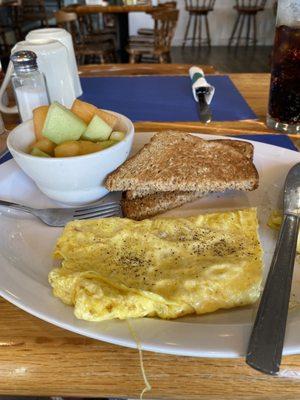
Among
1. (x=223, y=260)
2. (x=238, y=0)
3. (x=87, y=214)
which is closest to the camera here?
(x=223, y=260)

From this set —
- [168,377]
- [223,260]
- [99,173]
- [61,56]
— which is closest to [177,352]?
[168,377]

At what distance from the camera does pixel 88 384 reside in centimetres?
50

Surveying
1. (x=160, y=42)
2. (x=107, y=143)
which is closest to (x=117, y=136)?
(x=107, y=143)

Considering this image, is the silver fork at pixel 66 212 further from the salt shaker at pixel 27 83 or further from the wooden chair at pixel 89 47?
the wooden chair at pixel 89 47

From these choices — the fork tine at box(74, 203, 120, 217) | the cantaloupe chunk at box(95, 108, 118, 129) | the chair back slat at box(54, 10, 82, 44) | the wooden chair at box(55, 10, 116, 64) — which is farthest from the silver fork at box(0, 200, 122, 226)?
the wooden chair at box(55, 10, 116, 64)

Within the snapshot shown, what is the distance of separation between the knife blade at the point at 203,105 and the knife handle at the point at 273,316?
2.37 feet

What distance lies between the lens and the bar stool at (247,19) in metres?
6.04

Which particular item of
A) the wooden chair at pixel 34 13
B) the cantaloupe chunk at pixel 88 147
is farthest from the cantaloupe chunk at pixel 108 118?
the wooden chair at pixel 34 13

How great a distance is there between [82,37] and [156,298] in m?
4.41

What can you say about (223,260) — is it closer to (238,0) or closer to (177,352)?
(177,352)

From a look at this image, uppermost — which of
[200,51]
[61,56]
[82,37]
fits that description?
[61,56]

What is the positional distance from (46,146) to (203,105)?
698 mm

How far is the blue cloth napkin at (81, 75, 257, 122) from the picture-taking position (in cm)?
130

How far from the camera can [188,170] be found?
835 millimetres
